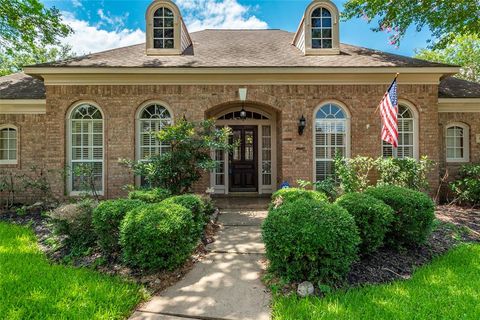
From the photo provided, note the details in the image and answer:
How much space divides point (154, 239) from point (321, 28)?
8722 mm

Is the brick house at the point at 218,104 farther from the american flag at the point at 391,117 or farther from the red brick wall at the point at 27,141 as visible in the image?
the american flag at the point at 391,117

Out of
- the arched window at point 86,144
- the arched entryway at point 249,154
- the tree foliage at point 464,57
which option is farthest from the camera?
the tree foliage at point 464,57

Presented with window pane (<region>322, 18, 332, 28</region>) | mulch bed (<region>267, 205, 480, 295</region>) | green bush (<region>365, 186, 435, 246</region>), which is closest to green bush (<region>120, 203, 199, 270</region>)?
mulch bed (<region>267, 205, 480, 295</region>)

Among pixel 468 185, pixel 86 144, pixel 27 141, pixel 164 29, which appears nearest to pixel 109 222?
pixel 86 144

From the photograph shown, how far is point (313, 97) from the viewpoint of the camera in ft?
26.8

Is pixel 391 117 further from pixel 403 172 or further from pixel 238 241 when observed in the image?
pixel 238 241

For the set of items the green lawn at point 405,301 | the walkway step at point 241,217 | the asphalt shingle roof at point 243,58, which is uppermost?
the asphalt shingle roof at point 243,58

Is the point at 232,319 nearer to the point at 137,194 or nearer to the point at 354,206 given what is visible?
the point at 354,206

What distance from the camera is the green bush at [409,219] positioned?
13.7ft

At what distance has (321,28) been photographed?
8.97 meters

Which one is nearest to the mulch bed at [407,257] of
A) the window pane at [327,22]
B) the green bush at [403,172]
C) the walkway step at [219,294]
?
the walkway step at [219,294]

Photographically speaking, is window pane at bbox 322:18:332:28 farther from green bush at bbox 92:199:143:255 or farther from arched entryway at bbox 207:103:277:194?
green bush at bbox 92:199:143:255

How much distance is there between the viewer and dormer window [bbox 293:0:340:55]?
8.84 metres

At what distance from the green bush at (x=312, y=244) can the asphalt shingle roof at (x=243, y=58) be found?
5670mm
